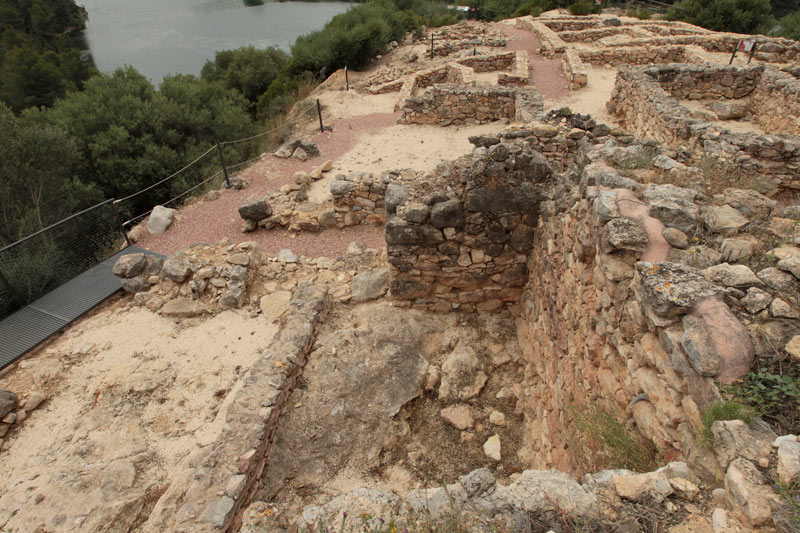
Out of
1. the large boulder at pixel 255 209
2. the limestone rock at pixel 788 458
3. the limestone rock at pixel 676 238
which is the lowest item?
the large boulder at pixel 255 209

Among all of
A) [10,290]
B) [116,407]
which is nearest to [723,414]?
[116,407]

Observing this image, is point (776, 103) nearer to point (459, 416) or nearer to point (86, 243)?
point (459, 416)

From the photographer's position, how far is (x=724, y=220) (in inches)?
121

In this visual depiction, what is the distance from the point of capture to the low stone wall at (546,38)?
1792 centimetres

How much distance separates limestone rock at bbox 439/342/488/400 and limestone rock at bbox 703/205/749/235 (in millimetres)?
2971

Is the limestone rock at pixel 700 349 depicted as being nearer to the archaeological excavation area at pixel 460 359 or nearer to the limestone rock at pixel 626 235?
the archaeological excavation area at pixel 460 359

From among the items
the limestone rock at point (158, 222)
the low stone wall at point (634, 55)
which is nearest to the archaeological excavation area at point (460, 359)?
the limestone rock at point (158, 222)

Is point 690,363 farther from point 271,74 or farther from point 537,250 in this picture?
point 271,74

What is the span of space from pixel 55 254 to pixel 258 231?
3.52 meters

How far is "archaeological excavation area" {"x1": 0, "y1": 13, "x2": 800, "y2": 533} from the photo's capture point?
2.23 meters

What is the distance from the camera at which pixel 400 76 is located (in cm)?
1839

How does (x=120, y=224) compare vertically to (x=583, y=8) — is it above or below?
below

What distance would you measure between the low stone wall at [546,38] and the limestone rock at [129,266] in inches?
690

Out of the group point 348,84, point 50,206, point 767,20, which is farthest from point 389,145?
point 767,20
